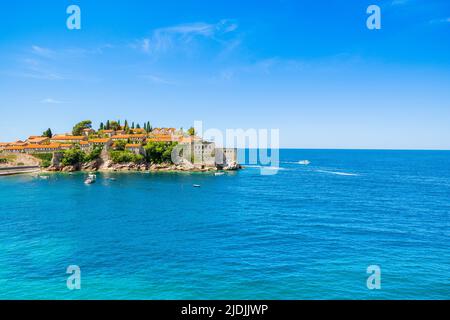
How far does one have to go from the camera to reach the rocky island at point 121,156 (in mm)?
124062

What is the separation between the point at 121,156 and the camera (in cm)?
12588

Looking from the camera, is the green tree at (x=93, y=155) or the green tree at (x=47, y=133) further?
the green tree at (x=47, y=133)

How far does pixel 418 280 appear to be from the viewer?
29.0m

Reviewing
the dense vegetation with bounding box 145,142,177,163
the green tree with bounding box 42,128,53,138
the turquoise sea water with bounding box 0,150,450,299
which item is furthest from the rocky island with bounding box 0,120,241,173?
the turquoise sea water with bounding box 0,150,450,299

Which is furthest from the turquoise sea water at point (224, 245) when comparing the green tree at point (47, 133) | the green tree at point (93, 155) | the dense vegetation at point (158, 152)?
the green tree at point (47, 133)

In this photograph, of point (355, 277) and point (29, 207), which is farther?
point (29, 207)

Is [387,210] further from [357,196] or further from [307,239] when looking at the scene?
[307,239]

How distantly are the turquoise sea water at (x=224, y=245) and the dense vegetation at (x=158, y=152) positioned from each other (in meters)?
56.8

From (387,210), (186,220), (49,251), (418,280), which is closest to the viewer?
(418,280)

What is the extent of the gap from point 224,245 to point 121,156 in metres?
99.9

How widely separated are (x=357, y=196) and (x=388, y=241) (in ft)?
111

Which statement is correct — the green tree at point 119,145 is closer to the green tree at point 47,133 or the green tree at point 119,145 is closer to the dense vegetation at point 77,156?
the dense vegetation at point 77,156

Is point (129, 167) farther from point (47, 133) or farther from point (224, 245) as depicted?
point (224, 245)

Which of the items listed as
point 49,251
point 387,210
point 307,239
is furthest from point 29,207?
point 387,210
